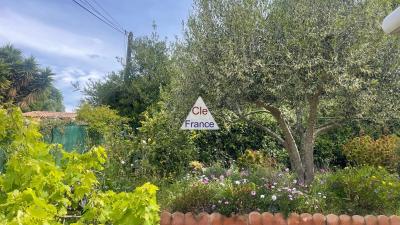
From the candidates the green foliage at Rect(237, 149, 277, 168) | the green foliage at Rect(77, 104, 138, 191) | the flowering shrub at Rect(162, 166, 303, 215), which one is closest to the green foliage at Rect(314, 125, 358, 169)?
the green foliage at Rect(237, 149, 277, 168)

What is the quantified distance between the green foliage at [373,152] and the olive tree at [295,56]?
2900mm

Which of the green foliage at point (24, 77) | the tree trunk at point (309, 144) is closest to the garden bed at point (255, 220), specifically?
the tree trunk at point (309, 144)

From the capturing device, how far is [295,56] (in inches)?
251

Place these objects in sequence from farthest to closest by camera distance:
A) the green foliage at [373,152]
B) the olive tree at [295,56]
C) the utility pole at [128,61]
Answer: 1. the utility pole at [128,61]
2. the green foliage at [373,152]
3. the olive tree at [295,56]

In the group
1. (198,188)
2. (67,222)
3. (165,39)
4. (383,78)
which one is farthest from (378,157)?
(165,39)

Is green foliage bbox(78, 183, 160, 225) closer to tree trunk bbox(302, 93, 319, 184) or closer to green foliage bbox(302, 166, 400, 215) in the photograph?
green foliage bbox(302, 166, 400, 215)

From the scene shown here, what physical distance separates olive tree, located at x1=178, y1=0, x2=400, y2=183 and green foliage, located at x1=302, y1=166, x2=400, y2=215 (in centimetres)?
135

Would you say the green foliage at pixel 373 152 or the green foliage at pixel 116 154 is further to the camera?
the green foliage at pixel 373 152

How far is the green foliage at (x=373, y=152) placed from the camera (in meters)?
9.60

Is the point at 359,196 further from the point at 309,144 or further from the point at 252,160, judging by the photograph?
the point at 252,160

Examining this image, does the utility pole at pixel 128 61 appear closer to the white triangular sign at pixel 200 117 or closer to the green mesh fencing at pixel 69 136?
the green mesh fencing at pixel 69 136

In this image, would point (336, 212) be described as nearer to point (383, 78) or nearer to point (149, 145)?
point (383, 78)

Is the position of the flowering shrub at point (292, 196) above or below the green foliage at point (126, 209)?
below

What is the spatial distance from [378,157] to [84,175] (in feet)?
28.7
